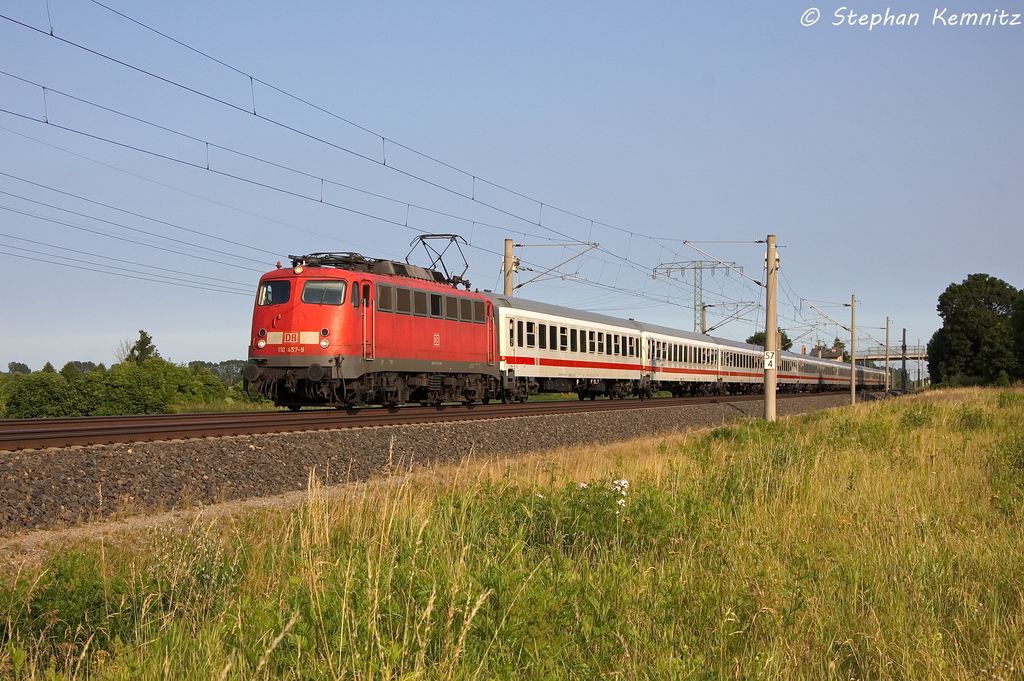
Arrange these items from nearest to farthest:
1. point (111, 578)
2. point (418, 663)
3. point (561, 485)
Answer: point (418, 663) → point (111, 578) → point (561, 485)

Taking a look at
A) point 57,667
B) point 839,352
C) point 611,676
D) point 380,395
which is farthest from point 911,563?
point 839,352

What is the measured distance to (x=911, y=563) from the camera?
264 inches

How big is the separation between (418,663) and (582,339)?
3093 centimetres

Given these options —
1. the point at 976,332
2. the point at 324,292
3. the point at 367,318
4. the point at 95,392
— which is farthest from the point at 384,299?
the point at 976,332

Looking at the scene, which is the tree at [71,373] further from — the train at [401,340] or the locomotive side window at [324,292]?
the locomotive side window at [324,292]

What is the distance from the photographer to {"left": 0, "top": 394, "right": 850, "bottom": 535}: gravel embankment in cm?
958

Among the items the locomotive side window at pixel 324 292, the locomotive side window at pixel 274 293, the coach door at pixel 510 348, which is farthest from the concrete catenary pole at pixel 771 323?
the locomotive side window at pixel 274 293

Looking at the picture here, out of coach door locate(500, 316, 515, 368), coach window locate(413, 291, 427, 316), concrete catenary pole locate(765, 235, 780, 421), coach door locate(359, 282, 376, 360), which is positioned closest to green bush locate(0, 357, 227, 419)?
coach door locate(500, 316, 515, 368)

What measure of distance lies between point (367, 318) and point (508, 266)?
13159 millimetres

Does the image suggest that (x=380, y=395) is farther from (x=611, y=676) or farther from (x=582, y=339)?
(x=611, y=676)

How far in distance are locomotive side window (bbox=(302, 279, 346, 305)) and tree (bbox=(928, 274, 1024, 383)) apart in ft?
240

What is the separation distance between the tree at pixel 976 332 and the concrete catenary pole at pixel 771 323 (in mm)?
60761

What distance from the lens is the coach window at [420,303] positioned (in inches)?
875

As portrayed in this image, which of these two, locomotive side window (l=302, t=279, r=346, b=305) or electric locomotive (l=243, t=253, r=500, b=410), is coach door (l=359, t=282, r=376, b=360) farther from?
locomotive side window (l=302, t=279, r=346, b=305)
